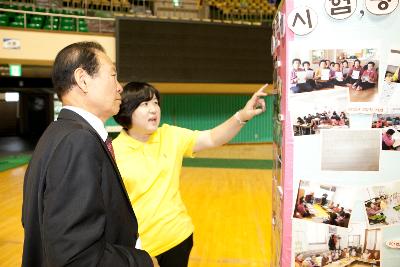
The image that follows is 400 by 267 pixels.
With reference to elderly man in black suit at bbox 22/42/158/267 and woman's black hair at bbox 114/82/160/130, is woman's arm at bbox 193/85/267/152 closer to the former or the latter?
woman's black hair at bbox 114/82/160/130

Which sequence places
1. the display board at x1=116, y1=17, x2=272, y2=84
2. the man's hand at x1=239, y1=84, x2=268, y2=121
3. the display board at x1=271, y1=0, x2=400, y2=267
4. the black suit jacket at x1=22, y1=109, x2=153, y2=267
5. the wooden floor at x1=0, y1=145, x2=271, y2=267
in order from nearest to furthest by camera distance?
→ the black suit jacket at x1=22, y1=109, x2=153, y2=267 < the display board at x1=271, y1=0, x2=400, y2=267 < the man's hand at x1=239, y1=84, x2=268, y2=121 < the wooden floor at x1=0, y1=145, x2=271, y2=267 < the display board at x1=116, y1=17, x2=272, y2=84

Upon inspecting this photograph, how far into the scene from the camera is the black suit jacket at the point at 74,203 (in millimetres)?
864

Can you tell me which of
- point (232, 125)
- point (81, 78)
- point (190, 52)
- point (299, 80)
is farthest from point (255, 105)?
point (190, 52)

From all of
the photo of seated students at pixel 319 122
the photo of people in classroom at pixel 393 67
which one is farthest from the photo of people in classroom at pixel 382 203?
the photo of people in classroom at pixel 393 67

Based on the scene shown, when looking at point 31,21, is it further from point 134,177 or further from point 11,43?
point 134,177

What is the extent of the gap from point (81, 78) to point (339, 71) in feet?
2.66

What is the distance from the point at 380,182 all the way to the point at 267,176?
19.5 feet

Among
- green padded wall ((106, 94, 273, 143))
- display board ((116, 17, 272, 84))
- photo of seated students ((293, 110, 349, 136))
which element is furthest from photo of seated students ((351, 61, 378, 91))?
green padded wall ((106, 94, 273, 143))

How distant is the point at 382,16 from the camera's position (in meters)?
1.16

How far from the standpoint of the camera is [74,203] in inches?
34.0

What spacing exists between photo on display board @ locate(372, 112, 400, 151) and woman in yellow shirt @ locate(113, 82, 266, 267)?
0.57 m

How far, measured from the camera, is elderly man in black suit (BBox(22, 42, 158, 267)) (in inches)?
34.1

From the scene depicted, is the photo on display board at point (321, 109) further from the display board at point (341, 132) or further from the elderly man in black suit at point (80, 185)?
the elderly man in black suit at point (80, 185)

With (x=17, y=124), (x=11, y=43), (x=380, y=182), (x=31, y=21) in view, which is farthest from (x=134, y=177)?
(x=17, y=124)
